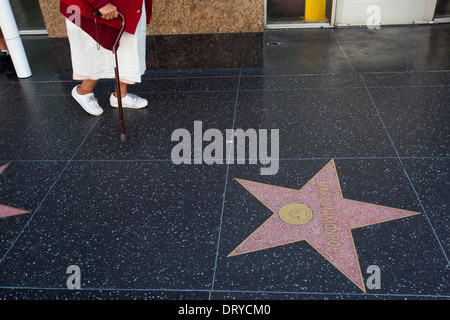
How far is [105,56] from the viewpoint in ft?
10.8

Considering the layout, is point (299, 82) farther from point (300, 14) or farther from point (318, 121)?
point (300, 14)

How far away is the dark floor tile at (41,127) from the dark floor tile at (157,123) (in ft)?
0.46

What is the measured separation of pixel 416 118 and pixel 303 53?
1.79m

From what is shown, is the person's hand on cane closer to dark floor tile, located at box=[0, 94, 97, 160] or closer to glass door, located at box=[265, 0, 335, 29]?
dark floor tile, located at box=[0, 94, 97, 160]

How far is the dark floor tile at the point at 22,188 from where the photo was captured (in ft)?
7.43

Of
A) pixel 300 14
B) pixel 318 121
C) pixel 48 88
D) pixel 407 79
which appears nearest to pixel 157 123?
pixel 318 121

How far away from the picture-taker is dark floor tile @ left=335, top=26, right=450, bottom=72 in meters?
4.12

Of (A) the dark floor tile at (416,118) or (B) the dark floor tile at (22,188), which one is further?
(A) the dark floor tile at (416,118)

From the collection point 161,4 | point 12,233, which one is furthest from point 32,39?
point 12,233

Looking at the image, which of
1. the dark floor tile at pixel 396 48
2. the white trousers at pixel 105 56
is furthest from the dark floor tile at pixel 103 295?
the dark floor tile at pixel 396 48

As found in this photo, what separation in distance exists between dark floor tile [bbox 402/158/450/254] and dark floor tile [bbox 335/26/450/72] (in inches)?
66.8

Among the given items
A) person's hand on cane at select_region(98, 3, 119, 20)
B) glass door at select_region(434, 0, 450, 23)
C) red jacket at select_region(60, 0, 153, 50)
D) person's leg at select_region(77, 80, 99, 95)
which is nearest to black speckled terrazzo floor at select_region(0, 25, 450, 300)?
person's leg at select_region(77, 80, 99, 95)

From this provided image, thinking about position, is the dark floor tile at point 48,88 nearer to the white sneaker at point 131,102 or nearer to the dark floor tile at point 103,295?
the white sneaker at point 131,102
